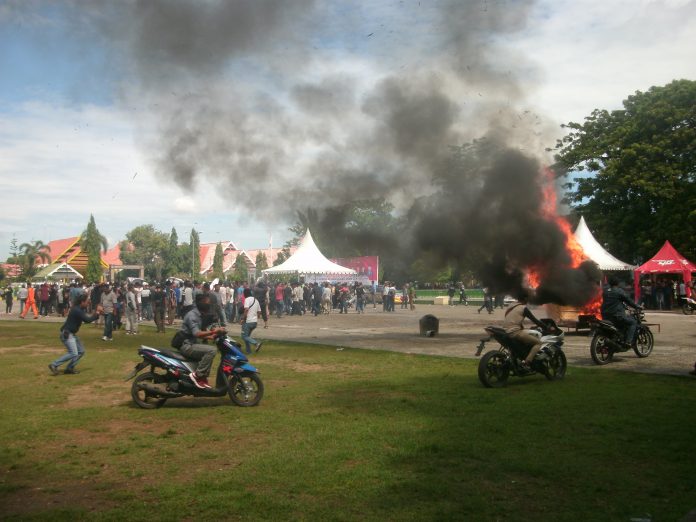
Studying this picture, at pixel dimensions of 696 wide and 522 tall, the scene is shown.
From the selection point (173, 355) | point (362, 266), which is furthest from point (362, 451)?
point (362, 266)

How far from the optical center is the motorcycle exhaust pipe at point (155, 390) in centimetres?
903

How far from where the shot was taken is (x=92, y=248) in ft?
220

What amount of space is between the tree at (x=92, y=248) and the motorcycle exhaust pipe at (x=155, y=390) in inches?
2339

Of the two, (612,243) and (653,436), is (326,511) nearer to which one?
(653,436)

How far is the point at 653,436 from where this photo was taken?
7.07m

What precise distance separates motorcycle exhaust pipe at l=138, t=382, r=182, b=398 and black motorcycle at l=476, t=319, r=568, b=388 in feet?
15.3

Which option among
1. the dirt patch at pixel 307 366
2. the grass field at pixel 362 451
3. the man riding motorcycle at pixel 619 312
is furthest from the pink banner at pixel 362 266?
the grass field at pixel 362 451

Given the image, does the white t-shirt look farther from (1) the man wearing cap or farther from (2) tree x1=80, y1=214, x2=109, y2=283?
(2) tree x1=80, y1=214, x2=109, y2=283

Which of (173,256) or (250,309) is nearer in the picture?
(250,309)

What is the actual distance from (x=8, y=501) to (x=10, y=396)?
5.46 m

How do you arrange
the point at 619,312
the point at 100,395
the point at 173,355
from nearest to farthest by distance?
the point at 173,355, the point at 100,395, the point at 619,312

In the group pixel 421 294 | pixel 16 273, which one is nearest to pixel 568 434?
pixel 421 294

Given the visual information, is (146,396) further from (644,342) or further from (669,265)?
(669,265)

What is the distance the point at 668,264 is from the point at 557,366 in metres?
23.9
